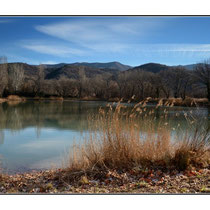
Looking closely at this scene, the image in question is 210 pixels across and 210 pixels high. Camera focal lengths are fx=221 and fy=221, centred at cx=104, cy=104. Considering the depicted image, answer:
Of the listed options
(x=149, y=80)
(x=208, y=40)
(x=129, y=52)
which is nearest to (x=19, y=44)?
(x=129, y=52)

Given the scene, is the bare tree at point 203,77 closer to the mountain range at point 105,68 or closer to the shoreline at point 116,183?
the mountain range at point 105,68

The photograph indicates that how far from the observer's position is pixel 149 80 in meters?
9.68

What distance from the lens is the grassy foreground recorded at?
3.47 m

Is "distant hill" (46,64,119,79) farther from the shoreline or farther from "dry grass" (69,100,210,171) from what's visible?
the shoreline

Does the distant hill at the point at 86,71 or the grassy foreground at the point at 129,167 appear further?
the distant hill at the point at 86,71

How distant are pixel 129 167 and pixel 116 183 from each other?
61 cm

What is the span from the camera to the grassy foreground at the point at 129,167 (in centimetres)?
347

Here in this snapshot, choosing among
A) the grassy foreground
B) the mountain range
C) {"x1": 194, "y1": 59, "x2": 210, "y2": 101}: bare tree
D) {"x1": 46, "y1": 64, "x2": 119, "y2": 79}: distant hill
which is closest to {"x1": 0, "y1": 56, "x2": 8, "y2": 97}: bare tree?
the mountain range

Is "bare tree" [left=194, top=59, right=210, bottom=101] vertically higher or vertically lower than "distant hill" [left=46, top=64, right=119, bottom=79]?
lower

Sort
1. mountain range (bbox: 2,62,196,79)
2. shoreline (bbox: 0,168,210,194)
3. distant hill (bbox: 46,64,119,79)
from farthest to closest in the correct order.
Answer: distant hill (bbox: 46,64,119,79) < mountain range (bbox: 2,62,196,79) < shoreline (bbox: 0,168,210,194)

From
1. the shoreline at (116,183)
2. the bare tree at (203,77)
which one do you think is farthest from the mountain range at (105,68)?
the shoreline at (116,183)

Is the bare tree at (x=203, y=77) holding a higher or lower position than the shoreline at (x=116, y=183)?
higher

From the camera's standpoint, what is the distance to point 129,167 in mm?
4133
